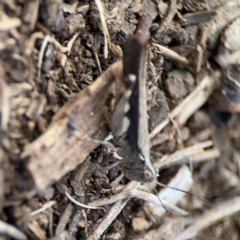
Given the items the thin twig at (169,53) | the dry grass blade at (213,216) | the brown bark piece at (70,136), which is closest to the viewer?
the brown bark piece at (70,136)

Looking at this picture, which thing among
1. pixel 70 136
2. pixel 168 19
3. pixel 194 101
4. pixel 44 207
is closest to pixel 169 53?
pixel 168 19

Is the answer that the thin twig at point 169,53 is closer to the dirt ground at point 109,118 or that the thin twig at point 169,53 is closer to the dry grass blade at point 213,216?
the dirt ground at point 109,118

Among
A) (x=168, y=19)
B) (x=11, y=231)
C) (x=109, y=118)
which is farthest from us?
(x=168, y=19)

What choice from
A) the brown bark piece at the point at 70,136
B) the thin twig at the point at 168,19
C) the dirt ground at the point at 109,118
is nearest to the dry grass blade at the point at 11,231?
the dirt ground at the point at 109,118

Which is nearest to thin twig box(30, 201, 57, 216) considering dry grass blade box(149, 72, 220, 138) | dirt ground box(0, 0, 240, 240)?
dirt ground box(0, 0, 240, 240)

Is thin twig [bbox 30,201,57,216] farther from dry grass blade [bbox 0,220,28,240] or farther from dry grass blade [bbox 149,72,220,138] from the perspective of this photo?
dry grass blade [bbox 149,72,220,138]

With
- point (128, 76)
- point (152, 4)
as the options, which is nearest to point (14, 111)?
point (128, 76)

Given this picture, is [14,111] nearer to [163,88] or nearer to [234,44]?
[163,88]

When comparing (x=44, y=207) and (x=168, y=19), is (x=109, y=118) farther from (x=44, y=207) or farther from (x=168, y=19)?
(x=168, y=19)
